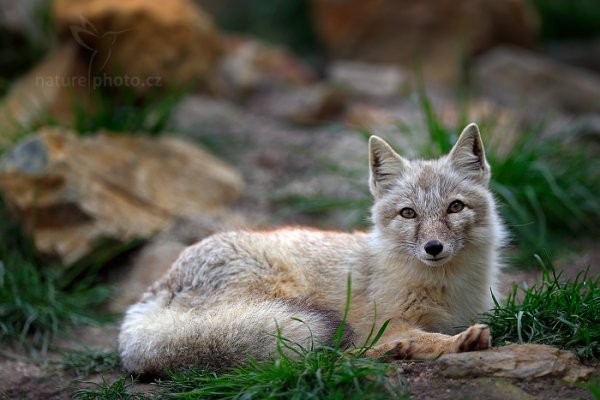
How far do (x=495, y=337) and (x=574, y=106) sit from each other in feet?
25.5

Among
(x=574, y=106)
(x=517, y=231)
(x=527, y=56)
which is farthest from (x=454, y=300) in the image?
(x=527, y=56)

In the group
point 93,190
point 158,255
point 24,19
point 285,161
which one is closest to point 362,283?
point 158,255

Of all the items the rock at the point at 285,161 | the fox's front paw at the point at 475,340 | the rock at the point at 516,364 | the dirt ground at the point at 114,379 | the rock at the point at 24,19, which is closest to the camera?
the dirt ground at the point at 114,379

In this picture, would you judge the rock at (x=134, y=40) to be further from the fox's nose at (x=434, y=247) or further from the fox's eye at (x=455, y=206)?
the fox's nose at (x=434, y=247)

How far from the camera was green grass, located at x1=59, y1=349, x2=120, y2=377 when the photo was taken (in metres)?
5.38

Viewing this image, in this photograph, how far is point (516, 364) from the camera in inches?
159

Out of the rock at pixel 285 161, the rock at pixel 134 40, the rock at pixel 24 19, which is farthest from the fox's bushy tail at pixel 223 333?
the rock at pixel 24 19

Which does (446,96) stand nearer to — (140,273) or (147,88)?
(147,88)

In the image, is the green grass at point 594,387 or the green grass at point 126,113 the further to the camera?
the green grass at point 126,113

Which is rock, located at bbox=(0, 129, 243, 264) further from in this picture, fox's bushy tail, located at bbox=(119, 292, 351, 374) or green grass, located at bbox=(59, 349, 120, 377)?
fox's bushy tail, located at bbox=(119, 292, 351, 374)

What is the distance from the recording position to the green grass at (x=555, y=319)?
429 cm

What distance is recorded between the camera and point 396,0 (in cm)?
1286

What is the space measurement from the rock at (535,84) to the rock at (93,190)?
5.41 m

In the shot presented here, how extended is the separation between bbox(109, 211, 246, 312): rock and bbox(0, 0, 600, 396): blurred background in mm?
22
